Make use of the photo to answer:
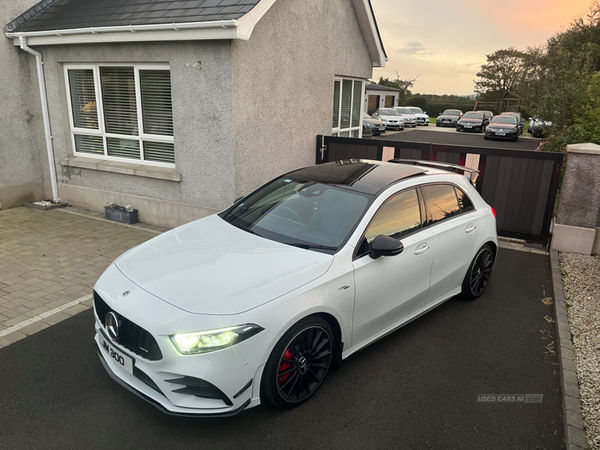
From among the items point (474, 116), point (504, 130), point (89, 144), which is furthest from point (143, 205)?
point (474, 116)

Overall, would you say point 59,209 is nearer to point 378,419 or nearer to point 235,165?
point 235,165

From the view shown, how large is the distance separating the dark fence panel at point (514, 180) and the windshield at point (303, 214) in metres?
4.28

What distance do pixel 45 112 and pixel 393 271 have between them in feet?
26.6

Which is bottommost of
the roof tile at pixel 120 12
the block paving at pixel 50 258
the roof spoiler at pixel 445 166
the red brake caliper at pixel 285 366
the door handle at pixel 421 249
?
the block paving at pixel 50 258

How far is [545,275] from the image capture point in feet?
21.0

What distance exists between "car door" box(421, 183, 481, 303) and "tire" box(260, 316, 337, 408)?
1574 millimetres

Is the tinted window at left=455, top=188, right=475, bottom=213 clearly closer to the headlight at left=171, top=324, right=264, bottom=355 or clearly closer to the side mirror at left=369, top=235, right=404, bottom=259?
the side mirror at left=369, top=235, right=404, bottom=259

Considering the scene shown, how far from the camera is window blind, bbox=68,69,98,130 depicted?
855 centimetres

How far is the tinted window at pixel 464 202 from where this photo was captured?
5.06m

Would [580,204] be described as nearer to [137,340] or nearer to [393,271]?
[393,271]

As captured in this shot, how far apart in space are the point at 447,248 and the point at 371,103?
45.0 meters

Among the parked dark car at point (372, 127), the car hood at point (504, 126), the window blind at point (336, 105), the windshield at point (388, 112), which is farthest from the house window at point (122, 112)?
the windshield at point (388, 112)

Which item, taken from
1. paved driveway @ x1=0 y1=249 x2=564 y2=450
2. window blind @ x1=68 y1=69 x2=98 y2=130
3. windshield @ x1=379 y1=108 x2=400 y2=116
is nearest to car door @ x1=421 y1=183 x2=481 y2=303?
paved driveway @ x1=0 y1=249 x2=564 y2=450

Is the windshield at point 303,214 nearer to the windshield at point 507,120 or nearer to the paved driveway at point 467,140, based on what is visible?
the paved driveway at point 467,140
